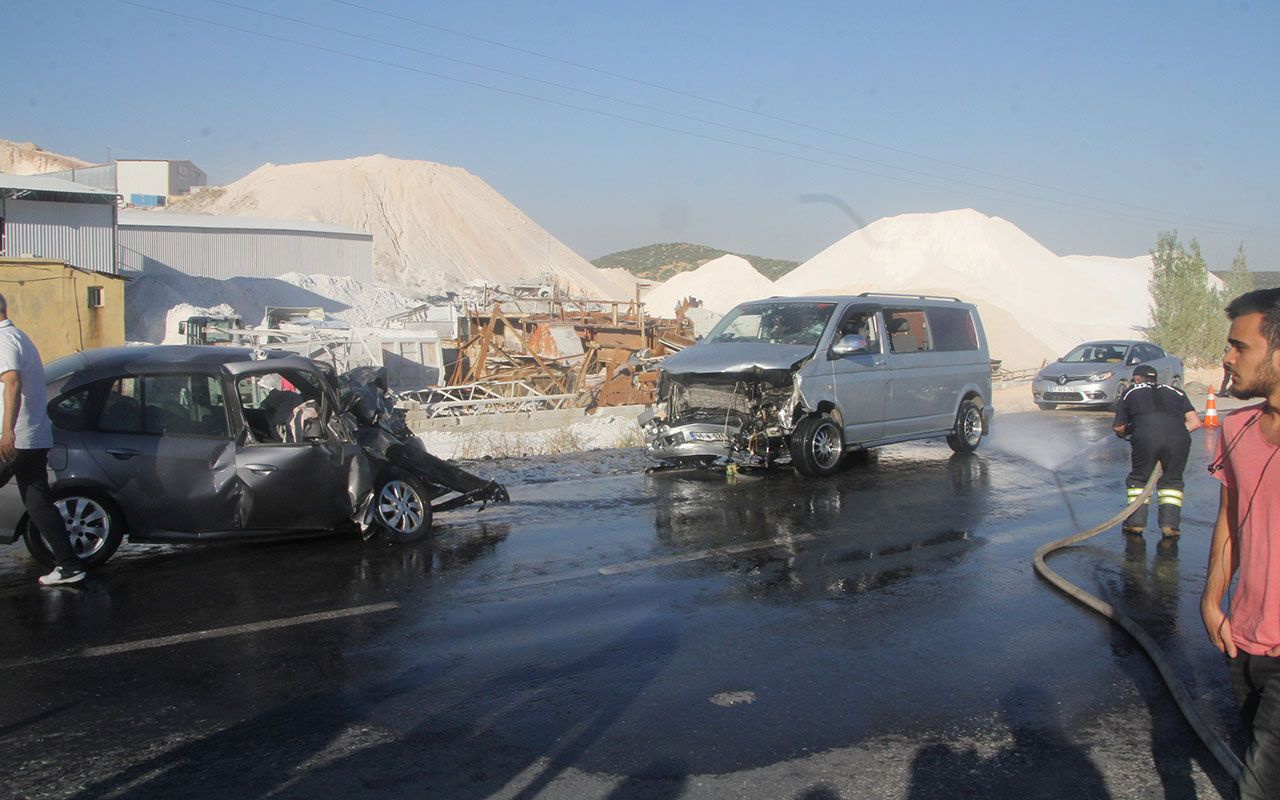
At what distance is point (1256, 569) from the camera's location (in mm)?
3176

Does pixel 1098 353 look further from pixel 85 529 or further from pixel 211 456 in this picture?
pixel 85 529

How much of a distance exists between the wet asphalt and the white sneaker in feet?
0.26

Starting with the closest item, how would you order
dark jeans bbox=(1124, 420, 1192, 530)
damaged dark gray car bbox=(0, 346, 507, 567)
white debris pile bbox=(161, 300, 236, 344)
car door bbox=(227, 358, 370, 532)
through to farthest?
damaged dark gray car bbox=(0, 346, 507, 567), car door bbox=(227, 358, 370, 532), dark jeans bbox=(1124, 420, 1192, 530), white debris pile bbox=(161, 300, 236, 344)

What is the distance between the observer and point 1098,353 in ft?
77.8

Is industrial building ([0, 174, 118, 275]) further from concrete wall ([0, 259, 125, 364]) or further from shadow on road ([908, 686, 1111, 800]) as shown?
shadow on road ([908, 686, 1111, 800])

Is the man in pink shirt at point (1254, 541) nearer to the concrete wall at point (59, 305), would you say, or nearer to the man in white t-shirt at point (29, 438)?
the man in white t-shirt at point (29, 438)

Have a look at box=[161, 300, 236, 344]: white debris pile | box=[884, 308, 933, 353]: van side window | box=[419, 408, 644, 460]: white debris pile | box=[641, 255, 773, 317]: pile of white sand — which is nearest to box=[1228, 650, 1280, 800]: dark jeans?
box=[884, 308, 933, 353]: van side window

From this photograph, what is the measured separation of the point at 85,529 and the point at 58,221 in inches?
1310

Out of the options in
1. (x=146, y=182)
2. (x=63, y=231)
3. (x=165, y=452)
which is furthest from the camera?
(x=146, y=182)

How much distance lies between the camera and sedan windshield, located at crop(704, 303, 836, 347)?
41.8 ft

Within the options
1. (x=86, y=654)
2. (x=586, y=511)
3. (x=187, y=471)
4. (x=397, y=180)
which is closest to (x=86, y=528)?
(x=187, y=471)

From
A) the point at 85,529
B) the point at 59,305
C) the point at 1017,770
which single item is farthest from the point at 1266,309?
the point at 59,305

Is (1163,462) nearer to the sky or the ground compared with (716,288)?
nearer to the ground

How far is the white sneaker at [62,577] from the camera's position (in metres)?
6.96
